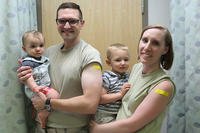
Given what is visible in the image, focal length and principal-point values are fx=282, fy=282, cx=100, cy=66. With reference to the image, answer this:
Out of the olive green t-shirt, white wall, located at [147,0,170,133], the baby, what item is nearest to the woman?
the olive green t-shirt

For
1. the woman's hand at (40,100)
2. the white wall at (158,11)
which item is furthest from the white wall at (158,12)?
the woman's hand at (40,100)

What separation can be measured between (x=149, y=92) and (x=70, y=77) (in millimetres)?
476

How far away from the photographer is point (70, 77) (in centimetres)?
170

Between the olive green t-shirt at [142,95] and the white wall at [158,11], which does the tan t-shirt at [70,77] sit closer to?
the olive green t-shirt at [142,95]

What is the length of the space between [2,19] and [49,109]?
697 mm

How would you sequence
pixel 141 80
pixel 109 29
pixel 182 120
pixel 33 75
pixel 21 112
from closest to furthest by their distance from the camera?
pixel 141 80, pixel 33 75, pixel 21 112, pixel 182 120, pixel 109 29

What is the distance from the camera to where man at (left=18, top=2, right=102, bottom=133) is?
1.65 meters

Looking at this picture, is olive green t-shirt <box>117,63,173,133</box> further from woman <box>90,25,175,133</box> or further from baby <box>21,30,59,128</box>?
baby <box>21,30,59,128</box>

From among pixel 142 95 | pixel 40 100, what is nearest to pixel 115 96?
pixel 142 95

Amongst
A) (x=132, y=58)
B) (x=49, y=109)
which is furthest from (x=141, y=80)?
(x=132, y=58)

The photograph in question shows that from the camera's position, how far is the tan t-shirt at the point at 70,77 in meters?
1.70

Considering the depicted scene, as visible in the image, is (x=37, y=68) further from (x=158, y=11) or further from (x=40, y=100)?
(x=158, y=11)

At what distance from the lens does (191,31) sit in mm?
1984

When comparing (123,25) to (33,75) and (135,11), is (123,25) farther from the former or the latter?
(33,75)
